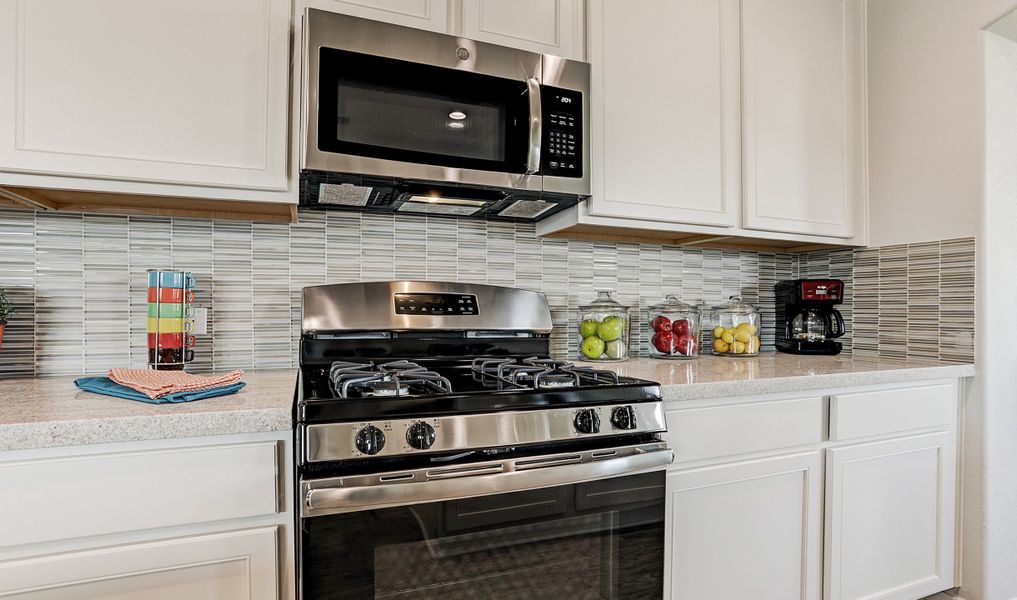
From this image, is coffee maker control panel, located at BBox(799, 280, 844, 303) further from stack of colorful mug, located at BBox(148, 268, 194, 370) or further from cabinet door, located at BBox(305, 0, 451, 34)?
stack of colorful mug, located at BBox(148, 268, 194, 370)

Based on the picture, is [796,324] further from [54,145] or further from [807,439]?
[54,145]

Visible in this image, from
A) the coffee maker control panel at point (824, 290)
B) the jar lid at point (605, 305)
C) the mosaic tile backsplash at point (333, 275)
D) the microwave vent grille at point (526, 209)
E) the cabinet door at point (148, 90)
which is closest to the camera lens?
the cabinet door at point (148, 90)

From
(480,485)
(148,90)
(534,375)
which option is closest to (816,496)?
(534,375)

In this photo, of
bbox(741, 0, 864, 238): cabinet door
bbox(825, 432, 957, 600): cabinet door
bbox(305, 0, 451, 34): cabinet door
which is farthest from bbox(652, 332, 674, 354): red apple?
bbox(305, 0, 451, 34): cabinet door

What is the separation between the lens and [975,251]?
1.89m

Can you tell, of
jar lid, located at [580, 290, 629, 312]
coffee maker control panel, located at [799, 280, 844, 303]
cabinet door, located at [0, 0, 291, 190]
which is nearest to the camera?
cabinet door, located at [0, 0, 291, 190]

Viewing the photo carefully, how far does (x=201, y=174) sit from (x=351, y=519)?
0.89 meters

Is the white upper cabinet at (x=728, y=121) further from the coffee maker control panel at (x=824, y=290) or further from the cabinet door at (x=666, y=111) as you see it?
the coffee maker control panel at (x=824, y=290)

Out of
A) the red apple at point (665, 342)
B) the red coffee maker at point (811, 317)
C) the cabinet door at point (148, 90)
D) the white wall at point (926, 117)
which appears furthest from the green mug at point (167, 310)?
the white wall at point (926, 117)

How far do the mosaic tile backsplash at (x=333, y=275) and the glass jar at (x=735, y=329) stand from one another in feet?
0.40

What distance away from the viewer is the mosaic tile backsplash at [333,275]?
4.86 ft

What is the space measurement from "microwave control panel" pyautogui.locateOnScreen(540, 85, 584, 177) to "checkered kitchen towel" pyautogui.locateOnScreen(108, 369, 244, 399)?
3.29 ft

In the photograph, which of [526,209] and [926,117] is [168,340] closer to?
[526,209]

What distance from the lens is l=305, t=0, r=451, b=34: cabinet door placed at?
147 cm
